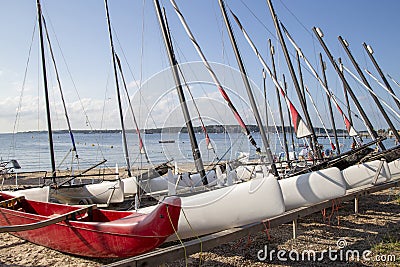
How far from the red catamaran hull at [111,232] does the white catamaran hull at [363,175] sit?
5.71m

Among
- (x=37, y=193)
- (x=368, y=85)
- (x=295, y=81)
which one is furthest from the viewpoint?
(x=368, y=85)

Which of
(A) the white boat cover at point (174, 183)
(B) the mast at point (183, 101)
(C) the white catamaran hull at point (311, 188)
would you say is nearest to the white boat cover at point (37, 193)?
(A) the white boat cover at point (174, 183)

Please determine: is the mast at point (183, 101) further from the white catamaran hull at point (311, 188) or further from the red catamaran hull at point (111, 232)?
the white catamaran hull at point (311, 188)

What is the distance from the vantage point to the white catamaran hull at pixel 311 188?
6.18 m

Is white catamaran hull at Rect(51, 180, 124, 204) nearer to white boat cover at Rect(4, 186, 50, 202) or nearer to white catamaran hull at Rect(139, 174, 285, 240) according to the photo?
white boat cover at Rect(4, 186, 50, 202)

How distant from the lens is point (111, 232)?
482 centimetres

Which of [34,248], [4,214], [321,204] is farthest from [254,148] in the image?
[4,214]

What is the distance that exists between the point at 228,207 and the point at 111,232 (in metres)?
1.81

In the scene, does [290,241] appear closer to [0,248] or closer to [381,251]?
[381,251]

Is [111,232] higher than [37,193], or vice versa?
[37,193]

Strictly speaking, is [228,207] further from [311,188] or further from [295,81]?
[295,81]

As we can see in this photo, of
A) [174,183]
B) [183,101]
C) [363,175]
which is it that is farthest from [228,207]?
[363,175]

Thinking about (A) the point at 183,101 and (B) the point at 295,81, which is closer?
(A) the point at 183,101

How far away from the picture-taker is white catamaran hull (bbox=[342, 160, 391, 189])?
837 centimetres
